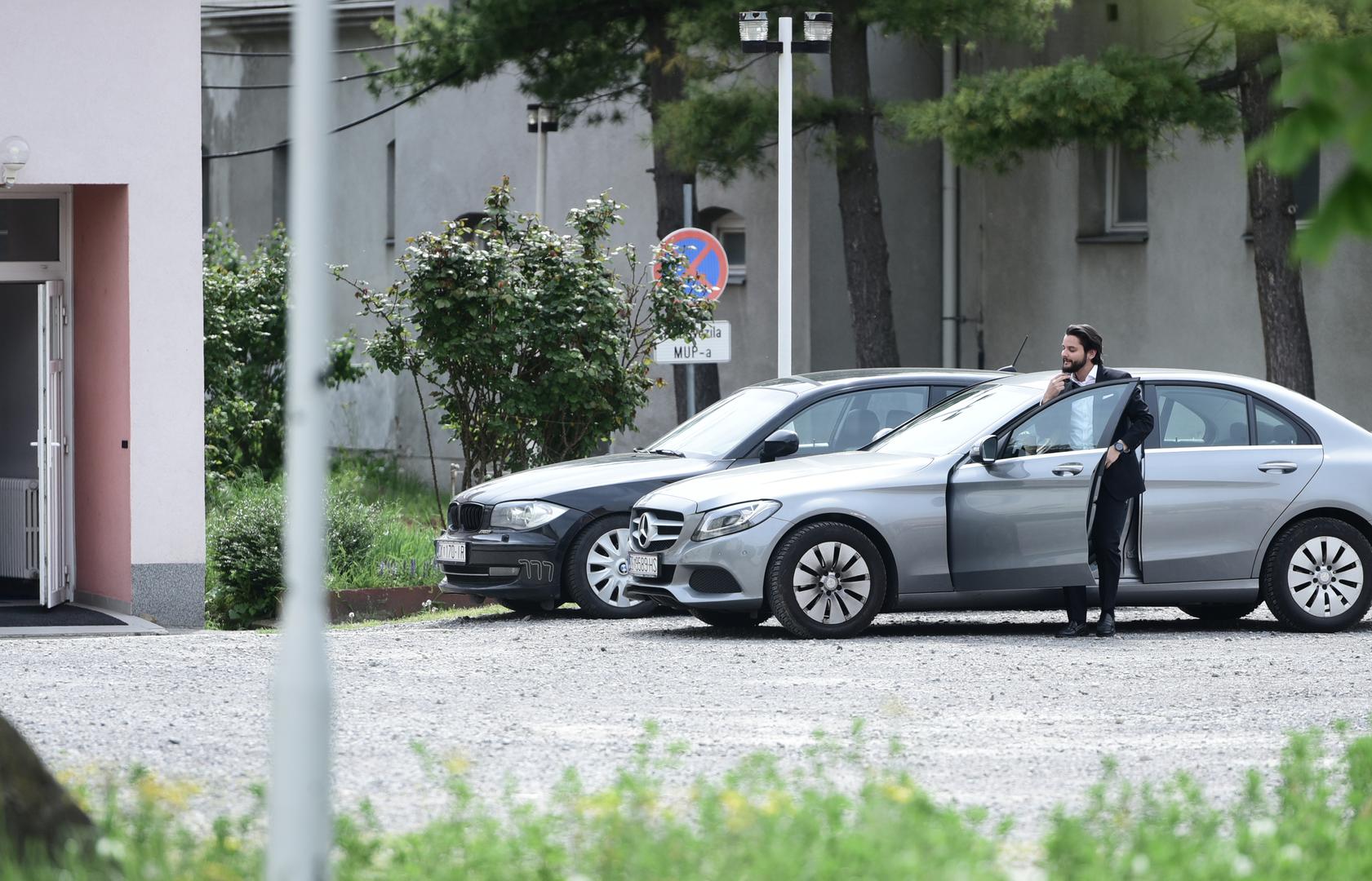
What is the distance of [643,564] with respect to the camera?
11719mm

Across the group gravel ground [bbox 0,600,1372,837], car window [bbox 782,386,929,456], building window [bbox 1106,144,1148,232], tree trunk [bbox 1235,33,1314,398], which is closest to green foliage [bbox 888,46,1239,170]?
tree trunk [bbox 1235,33,1314,398]

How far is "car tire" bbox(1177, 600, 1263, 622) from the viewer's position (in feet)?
41.1

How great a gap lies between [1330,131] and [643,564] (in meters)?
8.04

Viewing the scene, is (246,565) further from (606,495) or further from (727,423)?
(727,423)

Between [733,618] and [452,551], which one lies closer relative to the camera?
[733,618]

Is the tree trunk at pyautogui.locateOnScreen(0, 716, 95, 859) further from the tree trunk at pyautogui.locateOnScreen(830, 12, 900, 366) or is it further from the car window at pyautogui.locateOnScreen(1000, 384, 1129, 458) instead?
the tree trunk at pyautogui.locateOnScreen(830, 12, 900, 366)

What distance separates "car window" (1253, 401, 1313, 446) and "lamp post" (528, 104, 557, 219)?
13.7 metres

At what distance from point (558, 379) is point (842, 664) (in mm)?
6366

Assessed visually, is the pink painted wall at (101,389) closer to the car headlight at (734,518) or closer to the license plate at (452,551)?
the license plate at (452,551)

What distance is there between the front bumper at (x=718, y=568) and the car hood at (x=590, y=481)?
143 cm

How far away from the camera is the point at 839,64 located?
21750 mm

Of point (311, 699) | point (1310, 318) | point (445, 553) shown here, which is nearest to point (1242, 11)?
point (1310, 318)

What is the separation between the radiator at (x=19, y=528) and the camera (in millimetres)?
14602

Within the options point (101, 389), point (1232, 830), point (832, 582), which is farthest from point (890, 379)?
point (1232, 830)
